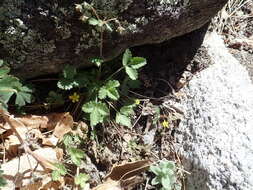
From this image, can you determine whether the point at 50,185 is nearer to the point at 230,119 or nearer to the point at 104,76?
the point at 104,76

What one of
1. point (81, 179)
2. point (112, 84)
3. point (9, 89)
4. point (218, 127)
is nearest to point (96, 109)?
point (112, 84)

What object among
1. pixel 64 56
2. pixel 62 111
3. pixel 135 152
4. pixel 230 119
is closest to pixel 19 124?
pixel 62 111

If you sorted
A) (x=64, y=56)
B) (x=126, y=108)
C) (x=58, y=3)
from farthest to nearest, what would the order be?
(x=126, y=108)
(x=64, y=56)
(x=58, y=3)

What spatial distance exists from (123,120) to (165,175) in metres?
0.40

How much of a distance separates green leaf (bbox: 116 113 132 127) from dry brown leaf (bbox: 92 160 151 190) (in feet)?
0.77

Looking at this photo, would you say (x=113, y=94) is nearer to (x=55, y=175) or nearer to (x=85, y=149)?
(x=85, y=149)

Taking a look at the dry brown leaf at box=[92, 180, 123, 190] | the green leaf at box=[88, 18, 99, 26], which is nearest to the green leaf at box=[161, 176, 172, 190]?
the dry brown leaf at box=[92, 180, 123, 190]

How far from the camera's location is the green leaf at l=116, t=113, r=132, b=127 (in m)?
2.73

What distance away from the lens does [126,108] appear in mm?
2779

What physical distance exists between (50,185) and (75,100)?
1.73 feet

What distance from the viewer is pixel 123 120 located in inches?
108

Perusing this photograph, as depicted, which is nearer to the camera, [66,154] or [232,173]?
[232,173]

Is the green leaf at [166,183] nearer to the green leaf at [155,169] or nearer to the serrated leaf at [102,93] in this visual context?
the green leaf at [155,169]

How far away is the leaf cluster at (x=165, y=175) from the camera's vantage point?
2645 millimetres
